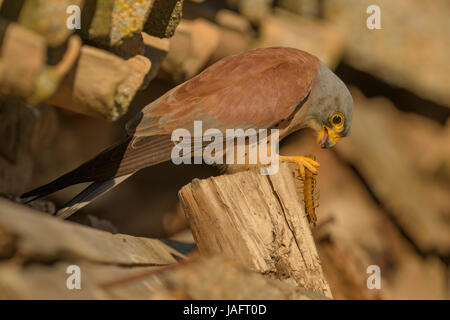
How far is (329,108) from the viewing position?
154 inches

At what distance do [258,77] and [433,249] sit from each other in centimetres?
526

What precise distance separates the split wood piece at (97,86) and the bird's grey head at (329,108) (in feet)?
4.38

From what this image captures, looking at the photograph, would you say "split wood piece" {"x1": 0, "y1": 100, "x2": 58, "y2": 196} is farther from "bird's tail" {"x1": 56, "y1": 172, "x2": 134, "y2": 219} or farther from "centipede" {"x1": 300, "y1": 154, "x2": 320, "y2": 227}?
"centipede" {"x1": 300, "y1": 154, "x2": 320, "y2": 227}

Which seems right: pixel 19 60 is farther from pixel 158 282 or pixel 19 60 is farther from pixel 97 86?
pixel 158 282

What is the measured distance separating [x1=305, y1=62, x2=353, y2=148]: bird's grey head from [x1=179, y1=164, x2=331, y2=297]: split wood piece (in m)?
0.71

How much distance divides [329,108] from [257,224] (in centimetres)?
113

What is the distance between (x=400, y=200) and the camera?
25.0 feet

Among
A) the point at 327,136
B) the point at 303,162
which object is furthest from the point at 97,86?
the point at 327,136

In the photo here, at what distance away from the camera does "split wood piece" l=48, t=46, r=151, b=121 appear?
288cm

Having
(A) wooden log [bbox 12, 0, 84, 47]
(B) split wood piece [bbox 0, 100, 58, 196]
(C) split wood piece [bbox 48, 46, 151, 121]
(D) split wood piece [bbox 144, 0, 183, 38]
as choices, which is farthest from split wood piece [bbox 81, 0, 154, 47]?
(B) split wood piece [bbox 0, 100, 58, 196]

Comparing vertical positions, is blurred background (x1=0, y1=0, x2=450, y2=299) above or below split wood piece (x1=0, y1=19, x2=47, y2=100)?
below

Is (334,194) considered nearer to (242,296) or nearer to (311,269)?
(311,269)

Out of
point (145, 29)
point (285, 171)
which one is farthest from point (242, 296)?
point (145, 29)

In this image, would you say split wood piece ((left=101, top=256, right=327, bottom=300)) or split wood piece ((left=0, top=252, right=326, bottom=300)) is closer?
split wood piece ((left=0, top=252, right=326, bottom=300))
